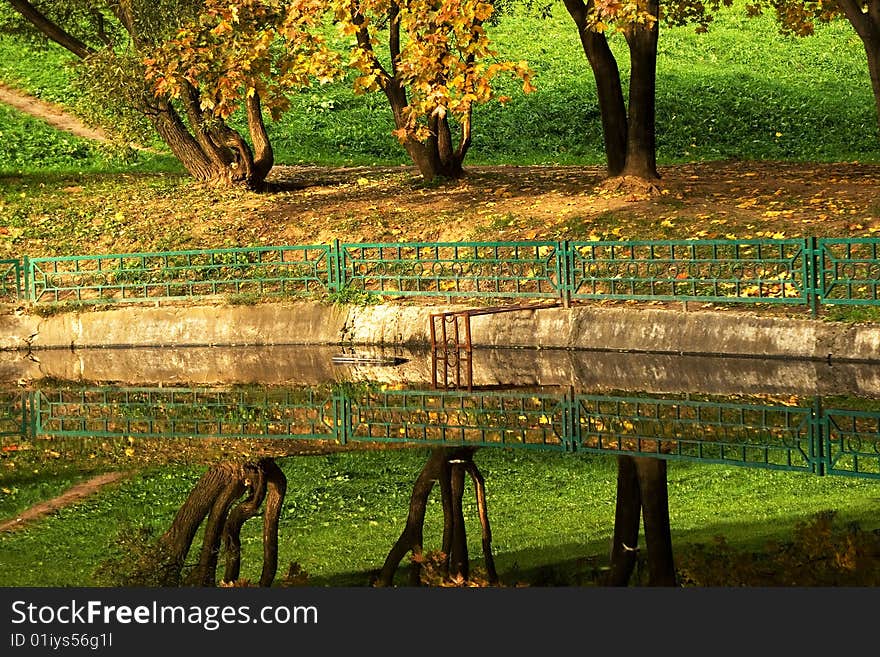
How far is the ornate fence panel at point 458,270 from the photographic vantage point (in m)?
23.4

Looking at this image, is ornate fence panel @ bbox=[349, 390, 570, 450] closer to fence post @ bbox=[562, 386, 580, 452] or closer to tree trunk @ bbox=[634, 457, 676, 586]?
fence post @ bbox=[562, 386, 580, 452]

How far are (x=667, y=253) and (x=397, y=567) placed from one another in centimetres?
1406

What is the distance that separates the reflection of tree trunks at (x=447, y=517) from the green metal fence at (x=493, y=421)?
2.96 ft

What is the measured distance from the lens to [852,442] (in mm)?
14844

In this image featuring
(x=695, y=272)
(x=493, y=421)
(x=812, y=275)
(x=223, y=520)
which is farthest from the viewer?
(x=695, y=272)

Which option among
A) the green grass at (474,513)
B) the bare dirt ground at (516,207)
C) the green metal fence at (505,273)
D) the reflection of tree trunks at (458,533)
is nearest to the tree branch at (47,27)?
the bare dirt ground at (516,207)

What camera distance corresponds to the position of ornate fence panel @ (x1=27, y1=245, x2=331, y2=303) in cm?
2525

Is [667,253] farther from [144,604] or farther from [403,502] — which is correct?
[144,604]

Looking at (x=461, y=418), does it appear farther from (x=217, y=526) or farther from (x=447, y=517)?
(x=217, y=526)

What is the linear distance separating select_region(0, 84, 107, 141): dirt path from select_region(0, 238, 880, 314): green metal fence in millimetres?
12167

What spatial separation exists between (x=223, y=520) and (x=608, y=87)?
16893 mm

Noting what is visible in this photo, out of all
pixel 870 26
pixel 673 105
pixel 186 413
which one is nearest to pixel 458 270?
pixel 870 26

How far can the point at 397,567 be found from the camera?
11.1 m

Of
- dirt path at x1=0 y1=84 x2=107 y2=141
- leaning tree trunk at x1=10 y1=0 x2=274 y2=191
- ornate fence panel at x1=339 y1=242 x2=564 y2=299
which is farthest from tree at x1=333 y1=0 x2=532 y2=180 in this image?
dirt path at x1=0 y1=84 x2=107 y2=141
